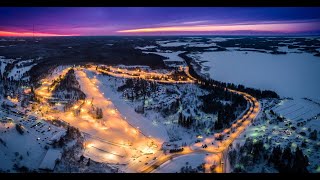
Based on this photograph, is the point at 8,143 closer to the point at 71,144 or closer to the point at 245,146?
the point at 71,144

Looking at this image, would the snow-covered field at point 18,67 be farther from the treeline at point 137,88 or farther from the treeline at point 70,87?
the treeline at point 137,88

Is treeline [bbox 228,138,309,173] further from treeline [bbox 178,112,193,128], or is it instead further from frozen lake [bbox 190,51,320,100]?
frozen lake [bbox 190,51,320,100]

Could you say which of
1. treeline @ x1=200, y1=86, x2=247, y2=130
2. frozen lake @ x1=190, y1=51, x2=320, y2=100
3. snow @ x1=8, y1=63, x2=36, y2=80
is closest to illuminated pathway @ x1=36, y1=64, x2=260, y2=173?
treeline @ x1=200, y1=86, x2=247, y2=130

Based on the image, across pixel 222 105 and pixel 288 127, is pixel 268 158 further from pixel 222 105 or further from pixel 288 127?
pixel 222 105

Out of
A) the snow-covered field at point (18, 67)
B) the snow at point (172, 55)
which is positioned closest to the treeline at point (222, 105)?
the snow-covered field at point (18, 67)

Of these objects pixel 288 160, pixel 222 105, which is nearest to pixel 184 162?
pixel 288 160

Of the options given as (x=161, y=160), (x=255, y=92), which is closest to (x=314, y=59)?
(x=255, y=92)
